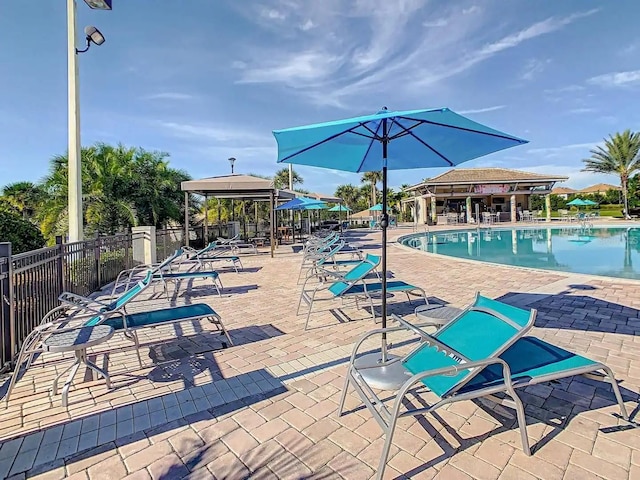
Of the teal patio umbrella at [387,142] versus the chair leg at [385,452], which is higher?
the teal patio umbrella at [387,142]

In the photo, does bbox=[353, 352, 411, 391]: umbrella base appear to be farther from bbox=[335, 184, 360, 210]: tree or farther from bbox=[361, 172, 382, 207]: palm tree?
bbox=[335, 184, 360, 210]: tree

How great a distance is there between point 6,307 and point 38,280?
1048 millimetres

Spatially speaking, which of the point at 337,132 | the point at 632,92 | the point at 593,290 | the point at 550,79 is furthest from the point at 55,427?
the point at 632,92

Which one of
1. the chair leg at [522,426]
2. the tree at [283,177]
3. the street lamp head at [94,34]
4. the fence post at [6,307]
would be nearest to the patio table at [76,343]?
the fence post at [6,307]

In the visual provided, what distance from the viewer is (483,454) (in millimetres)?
2143

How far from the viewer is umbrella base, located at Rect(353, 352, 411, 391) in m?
2.60

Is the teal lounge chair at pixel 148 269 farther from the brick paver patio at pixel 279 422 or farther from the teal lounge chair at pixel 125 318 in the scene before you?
the brick paver patio at pixel 279 422

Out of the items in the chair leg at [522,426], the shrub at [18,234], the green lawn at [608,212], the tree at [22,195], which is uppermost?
the tree at [22,195]

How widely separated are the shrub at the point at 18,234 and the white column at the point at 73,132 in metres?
1.44

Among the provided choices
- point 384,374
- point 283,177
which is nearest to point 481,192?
point 283,177

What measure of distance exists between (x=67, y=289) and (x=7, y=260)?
2.52 metres

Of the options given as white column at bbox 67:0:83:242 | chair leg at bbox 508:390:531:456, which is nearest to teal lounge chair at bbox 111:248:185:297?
white column at bbox 67:0:83:242

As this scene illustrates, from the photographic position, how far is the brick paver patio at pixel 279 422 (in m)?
2.06

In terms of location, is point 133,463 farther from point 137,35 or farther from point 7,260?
point 137,35
